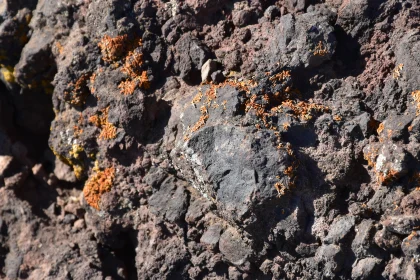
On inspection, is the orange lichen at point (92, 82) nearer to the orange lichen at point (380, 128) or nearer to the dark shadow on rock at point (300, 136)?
the dark shadow on rock at point (300, 136)

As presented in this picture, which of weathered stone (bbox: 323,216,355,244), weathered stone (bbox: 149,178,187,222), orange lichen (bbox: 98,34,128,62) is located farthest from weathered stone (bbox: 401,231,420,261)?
orange lichen (bbox: 98,34,128,62)

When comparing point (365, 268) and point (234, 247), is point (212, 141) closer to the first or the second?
point (234, 247)

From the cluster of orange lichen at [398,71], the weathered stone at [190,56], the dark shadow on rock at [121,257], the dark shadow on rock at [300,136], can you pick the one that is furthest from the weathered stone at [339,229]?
the dark shadow on rock at [121,257]

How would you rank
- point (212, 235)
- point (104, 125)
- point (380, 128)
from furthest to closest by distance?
1. point (104, 125)
2. point (212, 235)
3. point (380, 128)

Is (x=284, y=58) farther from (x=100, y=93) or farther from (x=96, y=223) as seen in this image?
(x=96, y=223)

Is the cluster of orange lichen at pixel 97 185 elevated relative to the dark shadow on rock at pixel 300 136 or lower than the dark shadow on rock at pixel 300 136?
lower

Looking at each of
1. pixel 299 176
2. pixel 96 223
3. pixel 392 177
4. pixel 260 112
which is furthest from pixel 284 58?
pixel 96 223

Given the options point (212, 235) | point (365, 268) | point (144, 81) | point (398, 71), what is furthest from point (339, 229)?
point (144, 81)
